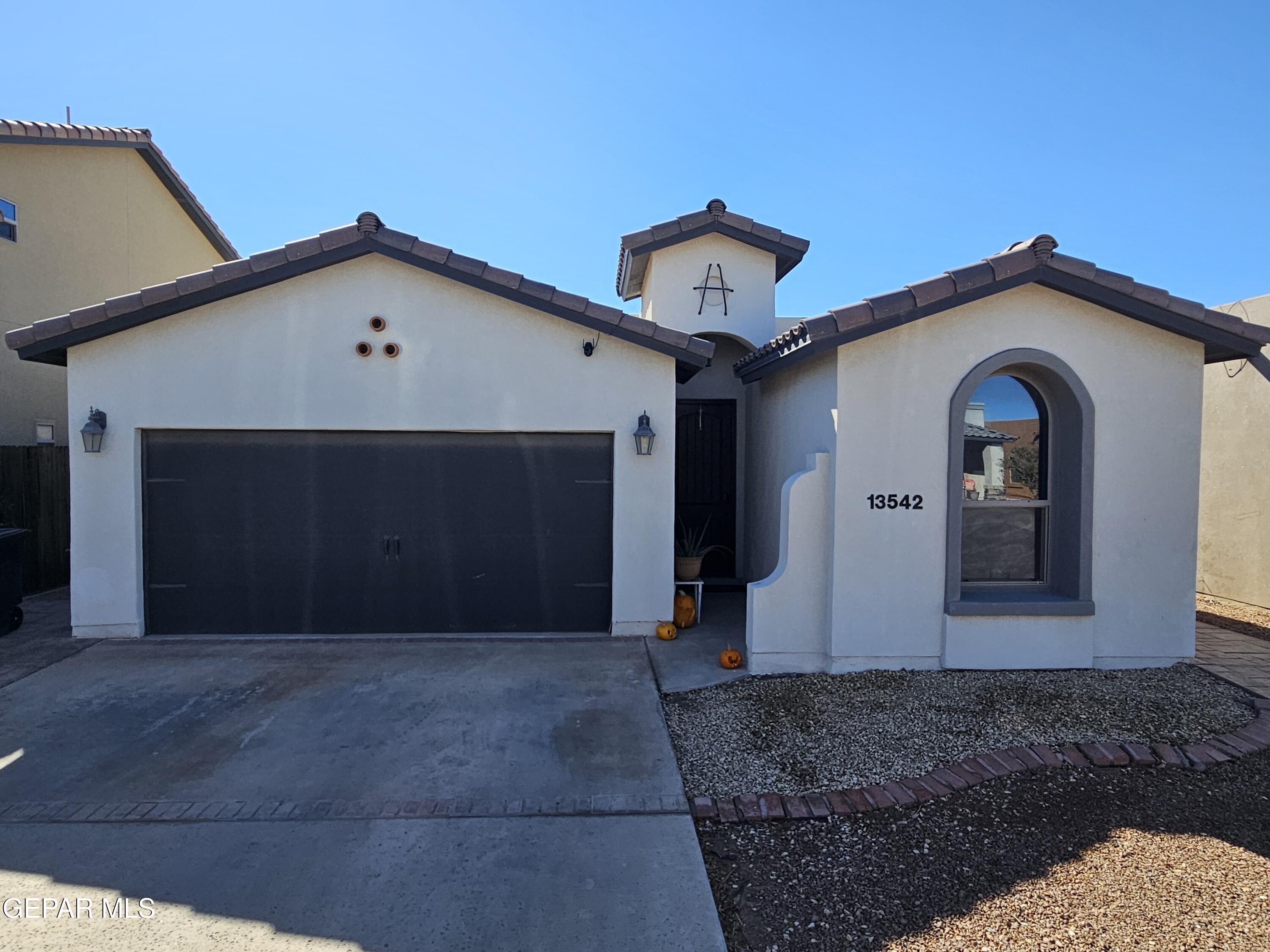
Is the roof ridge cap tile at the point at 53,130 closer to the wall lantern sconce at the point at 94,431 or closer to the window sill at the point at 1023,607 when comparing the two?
Result: the wall lantern sconce at the point at 94,431

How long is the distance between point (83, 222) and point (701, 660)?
1251 cm

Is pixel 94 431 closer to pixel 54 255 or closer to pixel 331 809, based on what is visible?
pixel 331 809

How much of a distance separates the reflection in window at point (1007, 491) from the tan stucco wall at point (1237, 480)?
164 inches

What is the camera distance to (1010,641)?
6.32 metres

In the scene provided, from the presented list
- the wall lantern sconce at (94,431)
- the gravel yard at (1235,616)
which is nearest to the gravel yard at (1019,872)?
the gravel yard at (1235,616)

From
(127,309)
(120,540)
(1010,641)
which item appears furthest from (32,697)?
(1010,641)

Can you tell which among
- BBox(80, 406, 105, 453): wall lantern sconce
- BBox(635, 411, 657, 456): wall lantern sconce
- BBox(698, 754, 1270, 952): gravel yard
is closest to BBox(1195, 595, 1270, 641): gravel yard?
BBox(698, 754, 1270, 952): gravel yard

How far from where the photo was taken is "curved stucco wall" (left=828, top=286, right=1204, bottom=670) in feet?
20.2

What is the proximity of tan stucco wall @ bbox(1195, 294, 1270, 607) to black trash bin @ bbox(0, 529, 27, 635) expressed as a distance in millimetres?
14263

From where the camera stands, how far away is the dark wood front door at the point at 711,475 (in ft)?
33.3

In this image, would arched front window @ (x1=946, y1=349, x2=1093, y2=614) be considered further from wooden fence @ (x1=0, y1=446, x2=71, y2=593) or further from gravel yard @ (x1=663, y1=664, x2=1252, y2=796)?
wooden fence @ (x1=0, y1=446, x2=71, y2=593)

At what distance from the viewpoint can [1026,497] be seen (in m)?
6.79

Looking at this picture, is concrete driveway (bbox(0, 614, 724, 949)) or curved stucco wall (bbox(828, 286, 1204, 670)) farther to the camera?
curved stucco wall (bbox(828, 286, 1204, 670))

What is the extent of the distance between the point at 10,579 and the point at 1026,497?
1080 centimetres
